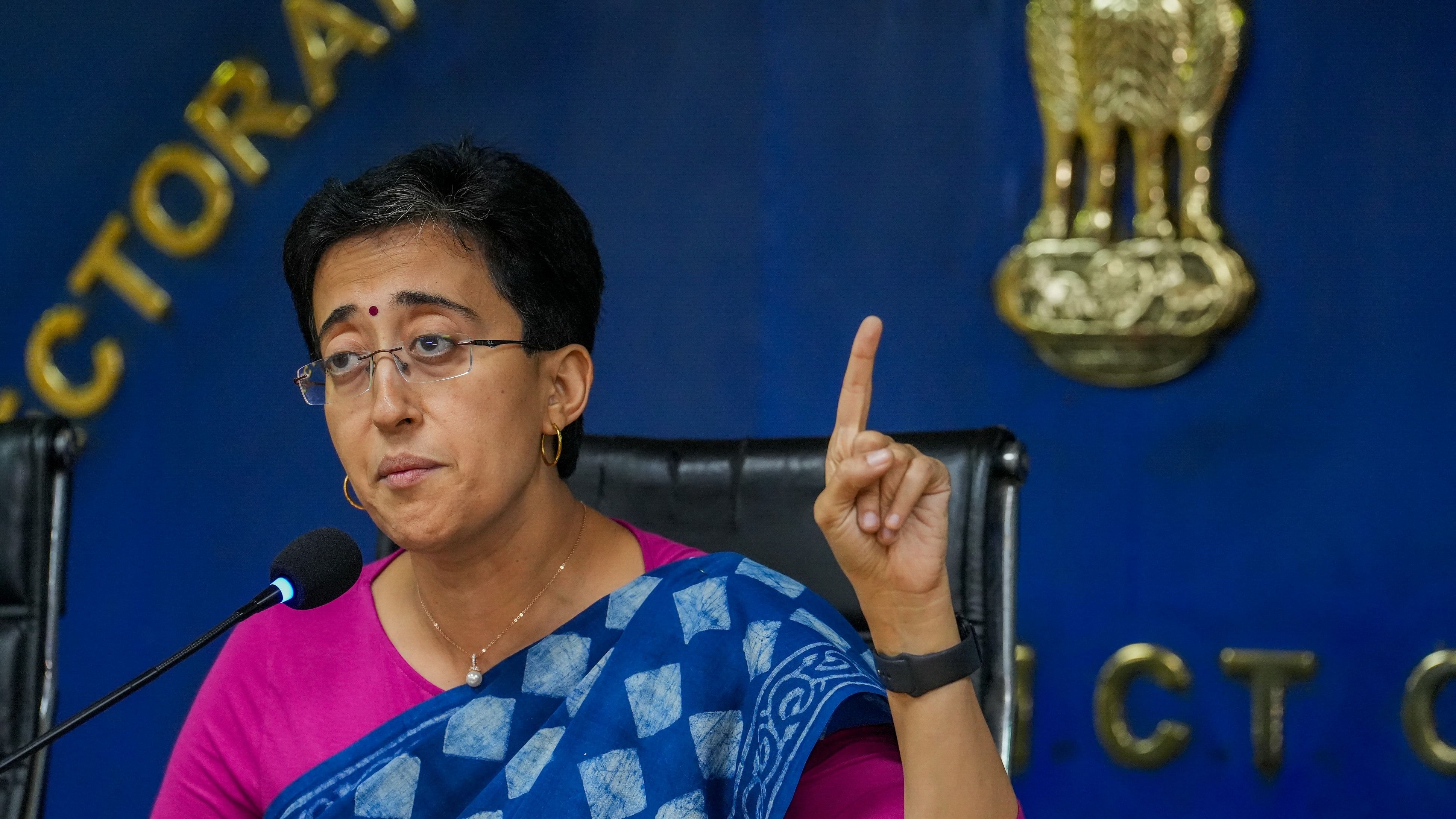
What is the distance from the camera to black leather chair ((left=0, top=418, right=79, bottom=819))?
1.51m

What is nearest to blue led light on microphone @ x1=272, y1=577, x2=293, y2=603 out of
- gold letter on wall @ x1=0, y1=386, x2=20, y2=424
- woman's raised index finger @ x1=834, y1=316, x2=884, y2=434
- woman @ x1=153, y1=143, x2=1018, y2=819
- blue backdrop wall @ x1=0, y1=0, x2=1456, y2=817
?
woman @ x1=153, y1=143, x2=1018, y2=819

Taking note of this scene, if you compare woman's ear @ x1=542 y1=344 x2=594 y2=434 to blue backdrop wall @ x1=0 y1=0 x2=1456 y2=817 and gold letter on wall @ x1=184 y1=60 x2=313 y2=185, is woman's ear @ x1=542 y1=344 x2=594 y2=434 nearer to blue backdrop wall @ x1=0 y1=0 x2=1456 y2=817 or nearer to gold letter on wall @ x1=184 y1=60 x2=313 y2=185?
blue backdrop wall @ x1=0 y1=0 x2=1456 y2=817

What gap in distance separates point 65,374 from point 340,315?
A: 1523 mm

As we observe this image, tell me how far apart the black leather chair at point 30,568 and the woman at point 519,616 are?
0.27m

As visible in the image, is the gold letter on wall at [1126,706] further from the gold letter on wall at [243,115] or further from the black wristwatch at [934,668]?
the gold letter on wall at [243,115]

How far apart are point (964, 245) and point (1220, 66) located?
461 mm

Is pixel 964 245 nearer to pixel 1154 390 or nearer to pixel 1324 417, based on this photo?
pixel 1154 390

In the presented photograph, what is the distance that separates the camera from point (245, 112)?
2.47 meters

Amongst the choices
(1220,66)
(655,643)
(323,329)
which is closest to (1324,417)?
(1220,66)

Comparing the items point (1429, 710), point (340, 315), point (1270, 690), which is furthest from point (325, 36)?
point (1429, 710)

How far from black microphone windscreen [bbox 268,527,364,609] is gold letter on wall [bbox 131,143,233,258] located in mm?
1533

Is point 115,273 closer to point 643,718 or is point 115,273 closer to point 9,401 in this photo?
point 9,401

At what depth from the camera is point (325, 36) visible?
2455 millimetres

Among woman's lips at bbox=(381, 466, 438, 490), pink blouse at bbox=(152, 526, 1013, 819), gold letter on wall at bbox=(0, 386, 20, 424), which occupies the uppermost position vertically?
gold letter on wall at bbox=(0, 386, 20, 424)
